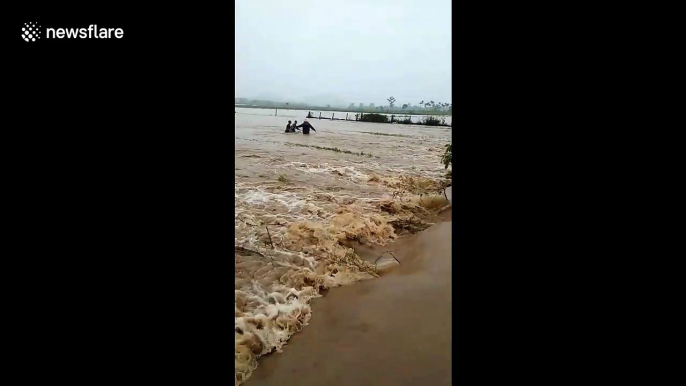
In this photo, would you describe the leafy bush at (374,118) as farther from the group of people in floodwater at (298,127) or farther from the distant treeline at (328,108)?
the group of people in floodwater at (298,127)

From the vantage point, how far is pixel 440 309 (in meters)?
1.40
